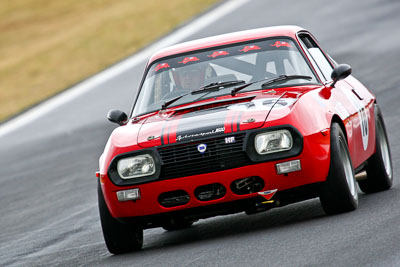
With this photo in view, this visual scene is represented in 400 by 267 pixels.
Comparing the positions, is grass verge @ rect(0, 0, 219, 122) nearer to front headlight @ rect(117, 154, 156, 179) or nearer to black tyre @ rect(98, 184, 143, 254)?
black tyre @ rect(98, 184, 143, 254)

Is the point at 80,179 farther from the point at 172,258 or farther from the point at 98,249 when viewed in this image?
the point at 172,258

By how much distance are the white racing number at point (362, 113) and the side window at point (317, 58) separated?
0.26m

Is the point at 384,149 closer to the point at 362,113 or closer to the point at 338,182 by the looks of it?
the point at 362,113

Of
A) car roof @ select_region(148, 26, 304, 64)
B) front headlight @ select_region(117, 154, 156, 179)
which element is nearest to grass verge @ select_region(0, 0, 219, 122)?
car roof @ select_region(148, 26, 304, 64)

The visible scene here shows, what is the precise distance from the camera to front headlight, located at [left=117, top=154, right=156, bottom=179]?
260 inches

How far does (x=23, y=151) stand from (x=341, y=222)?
11773 millimetres

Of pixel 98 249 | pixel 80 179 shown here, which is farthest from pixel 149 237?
pixel 80 179

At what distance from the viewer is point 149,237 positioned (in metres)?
8.07

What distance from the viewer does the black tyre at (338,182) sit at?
6.61 metres

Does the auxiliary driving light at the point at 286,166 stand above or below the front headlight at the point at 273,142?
below

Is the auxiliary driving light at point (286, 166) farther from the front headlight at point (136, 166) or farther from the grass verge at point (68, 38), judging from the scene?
the grass verge at point (68, 38)

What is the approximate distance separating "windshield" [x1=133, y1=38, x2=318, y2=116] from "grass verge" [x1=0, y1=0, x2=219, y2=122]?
13.6m

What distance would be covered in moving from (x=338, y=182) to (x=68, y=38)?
2311cm

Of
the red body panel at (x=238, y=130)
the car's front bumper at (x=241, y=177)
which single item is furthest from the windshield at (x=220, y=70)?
the car's front bumper at (x=241, y=177)
